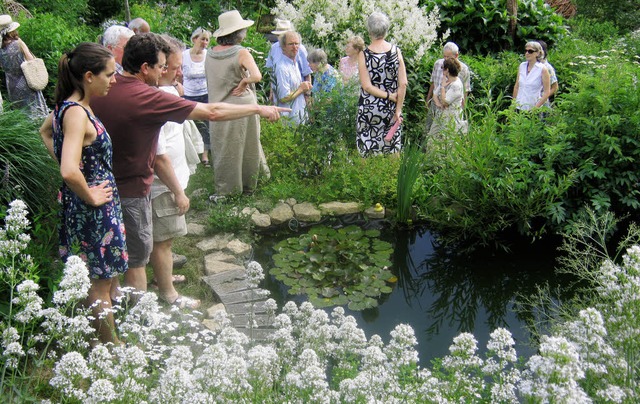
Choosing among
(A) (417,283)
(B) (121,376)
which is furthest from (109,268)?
(A) (417,283)

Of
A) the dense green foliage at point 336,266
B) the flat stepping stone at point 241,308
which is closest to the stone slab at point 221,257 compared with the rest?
the dense green foliage at point 336,266

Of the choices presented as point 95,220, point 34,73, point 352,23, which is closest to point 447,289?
point 95,220

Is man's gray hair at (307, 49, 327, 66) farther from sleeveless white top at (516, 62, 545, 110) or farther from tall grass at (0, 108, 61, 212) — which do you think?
tall grass at (0, 108, 61, 212)

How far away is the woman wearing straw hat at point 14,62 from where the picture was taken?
7355 millimetres

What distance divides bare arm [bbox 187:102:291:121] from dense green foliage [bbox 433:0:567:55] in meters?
7.01

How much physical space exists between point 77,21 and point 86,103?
11413 mm

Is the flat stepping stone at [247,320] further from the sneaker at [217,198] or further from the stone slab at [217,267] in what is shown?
the sneaker at [217,198]

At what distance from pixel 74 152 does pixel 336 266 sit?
2607mm

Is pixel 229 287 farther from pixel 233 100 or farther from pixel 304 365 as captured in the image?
pixel 304 365

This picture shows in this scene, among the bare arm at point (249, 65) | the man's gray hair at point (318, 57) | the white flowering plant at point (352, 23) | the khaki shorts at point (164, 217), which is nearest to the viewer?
the khaki shorts at point (164, 217)

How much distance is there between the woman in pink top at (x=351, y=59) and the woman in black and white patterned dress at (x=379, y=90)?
0.71 m

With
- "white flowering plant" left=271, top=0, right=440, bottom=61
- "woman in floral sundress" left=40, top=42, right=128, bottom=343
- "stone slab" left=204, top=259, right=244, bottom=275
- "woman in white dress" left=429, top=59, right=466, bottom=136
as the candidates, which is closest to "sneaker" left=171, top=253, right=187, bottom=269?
"stone slab" left=204, top=259, right=244, bottom=275

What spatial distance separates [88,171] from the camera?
3.60 metres

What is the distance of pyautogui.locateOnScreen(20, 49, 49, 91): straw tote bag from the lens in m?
A: 7.27
